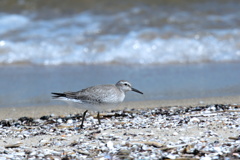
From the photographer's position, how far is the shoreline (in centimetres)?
692

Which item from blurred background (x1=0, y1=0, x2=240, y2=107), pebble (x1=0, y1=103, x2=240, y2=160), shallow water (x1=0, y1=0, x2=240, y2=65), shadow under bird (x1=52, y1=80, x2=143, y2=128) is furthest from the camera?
shallow water (x1=0, y1=0, x2=240, y2=65)

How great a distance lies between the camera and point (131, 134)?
5.07 meters

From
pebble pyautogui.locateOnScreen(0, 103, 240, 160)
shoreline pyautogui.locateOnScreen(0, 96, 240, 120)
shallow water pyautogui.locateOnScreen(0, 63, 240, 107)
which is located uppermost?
shallow water pyautogui.locateOnScreen(0, 63, 240, 107)

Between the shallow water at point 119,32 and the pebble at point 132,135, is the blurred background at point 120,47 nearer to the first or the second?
the shallow water at point 119,32

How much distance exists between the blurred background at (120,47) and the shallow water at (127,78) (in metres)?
0.02

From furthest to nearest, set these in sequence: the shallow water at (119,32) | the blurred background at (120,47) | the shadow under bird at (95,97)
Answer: the shallow water at (119,32) → the blurred background at (120,47) → the shadow under bird at (95,97)

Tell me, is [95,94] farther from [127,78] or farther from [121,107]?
[127,78]

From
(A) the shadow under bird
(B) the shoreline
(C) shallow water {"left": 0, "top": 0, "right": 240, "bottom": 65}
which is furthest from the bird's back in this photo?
(C) shallow water {"left": 0, "top": 0, "right": 240, "bottom": 65}

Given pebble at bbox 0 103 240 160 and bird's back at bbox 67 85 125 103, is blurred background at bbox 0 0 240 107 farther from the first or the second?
bird's back at bbox 67 85 125 103

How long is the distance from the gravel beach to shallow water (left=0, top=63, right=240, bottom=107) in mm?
1065

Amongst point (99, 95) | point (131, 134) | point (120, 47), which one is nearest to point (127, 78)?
point (120, 47)

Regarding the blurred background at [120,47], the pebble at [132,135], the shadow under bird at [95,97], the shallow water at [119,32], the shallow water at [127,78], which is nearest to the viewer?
the pebble at [132,135]

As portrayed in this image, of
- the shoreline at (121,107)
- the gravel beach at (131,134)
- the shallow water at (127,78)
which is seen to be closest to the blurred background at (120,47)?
the shallow water at (127,78)

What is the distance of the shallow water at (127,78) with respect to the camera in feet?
26.0
